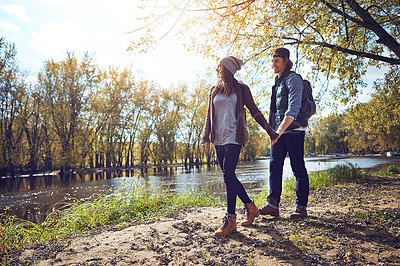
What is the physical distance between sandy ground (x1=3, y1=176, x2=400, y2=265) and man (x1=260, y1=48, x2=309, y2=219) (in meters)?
0.27

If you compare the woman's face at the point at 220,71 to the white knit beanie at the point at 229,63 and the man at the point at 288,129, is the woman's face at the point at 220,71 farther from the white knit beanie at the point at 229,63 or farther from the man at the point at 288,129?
the man at the point at 288,129

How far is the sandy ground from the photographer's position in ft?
7.30

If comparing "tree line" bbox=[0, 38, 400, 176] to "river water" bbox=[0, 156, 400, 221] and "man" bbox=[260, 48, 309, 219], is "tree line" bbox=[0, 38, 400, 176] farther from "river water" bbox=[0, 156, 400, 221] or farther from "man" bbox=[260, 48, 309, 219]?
"man" bbox=[260, 48, 309, 219]

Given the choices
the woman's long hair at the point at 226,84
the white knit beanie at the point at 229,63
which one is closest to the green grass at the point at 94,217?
the woman's long hair at the point at 226,84

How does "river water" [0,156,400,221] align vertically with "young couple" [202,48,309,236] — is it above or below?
below

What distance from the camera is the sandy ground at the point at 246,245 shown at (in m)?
2.23

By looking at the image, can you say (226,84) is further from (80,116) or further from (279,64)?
(80,116)

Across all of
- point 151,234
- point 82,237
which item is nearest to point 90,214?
point 82,237

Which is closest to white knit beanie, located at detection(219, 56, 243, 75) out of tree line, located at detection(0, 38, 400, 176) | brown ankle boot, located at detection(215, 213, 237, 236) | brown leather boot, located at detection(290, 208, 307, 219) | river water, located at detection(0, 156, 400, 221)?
brown ankle boot, located at detection(215, 213, 237, 236)

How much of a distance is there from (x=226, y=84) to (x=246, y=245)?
1.72 metres

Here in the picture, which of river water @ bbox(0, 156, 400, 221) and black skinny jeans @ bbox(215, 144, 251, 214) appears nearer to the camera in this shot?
black skinny jeans @ bbox(215, 144, 251, 214)

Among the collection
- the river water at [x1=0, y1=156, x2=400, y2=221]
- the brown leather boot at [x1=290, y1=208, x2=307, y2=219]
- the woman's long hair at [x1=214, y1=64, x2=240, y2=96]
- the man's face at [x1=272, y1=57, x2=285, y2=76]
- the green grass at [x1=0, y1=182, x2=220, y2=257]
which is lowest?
the river water at [x1=0, y1=156, x2=400, y2=221]

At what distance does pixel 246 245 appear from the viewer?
249 cm

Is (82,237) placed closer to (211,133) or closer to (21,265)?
(21,265)
